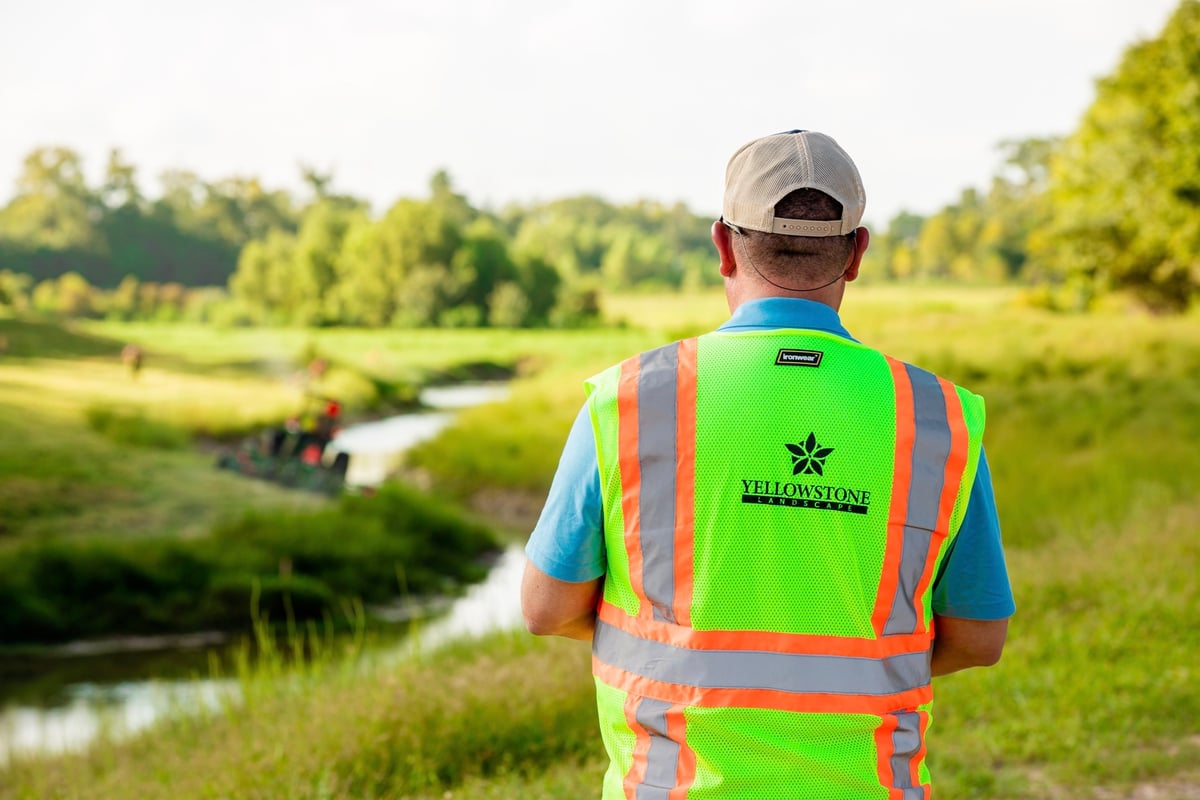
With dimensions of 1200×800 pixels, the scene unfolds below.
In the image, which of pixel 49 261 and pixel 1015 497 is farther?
pixel 49 261

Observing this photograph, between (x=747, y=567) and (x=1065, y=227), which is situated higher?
(x=1065, y=227)

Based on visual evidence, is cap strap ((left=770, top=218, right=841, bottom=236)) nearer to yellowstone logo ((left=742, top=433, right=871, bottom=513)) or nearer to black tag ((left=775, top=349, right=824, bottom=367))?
black tag ((left=775, top=349, right=824, bottom=367))

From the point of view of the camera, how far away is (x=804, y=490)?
54.1 inches

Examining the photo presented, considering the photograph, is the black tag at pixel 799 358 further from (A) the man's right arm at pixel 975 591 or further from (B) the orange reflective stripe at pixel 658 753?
(B) the orange reflective stripe at pixel 658 753

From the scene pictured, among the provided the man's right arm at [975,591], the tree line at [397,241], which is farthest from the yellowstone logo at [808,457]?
the tree line at [397,241]

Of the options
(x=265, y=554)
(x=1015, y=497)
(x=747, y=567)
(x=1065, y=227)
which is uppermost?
(x=1065, y=227)

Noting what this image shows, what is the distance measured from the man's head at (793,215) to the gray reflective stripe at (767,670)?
1.55ft

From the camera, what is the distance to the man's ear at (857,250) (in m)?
1.54

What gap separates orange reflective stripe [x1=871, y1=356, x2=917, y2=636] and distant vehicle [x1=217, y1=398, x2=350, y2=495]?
14.5 metres

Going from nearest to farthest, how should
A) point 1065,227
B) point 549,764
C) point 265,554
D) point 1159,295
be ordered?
point 549,764, point 265,554, point 1065,227, point 1159,295

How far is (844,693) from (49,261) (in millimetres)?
18799

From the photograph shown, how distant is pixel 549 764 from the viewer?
13.4ft

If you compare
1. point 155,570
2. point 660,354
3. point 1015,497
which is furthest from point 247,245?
point 660,354

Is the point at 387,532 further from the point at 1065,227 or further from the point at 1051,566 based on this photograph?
the point at 1065,227
